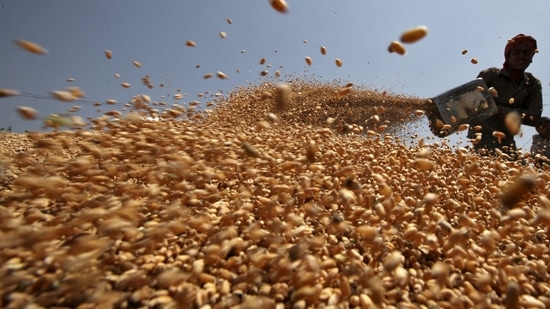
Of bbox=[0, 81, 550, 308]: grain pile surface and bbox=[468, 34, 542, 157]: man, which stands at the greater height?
bbox=[468, 34, 542, 157]: man

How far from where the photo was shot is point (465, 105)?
5332 millimetres

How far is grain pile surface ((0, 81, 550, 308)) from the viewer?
1.58m

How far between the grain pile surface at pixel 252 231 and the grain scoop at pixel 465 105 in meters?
2.23

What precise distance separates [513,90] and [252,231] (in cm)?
533

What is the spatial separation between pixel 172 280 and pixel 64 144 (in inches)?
75.1

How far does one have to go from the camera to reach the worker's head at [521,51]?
5195mm

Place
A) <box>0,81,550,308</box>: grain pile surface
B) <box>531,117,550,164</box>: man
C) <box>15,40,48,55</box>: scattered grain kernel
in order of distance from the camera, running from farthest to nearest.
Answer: <box>531,117,550,164</box>: man, <box>15,40,48,55</box>: scattered grain kernel, <box>0,81,550,308</box>: grain pile surface

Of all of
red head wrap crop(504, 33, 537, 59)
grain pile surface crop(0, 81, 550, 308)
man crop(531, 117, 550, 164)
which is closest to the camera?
grain pile surface crop(0, 81, 550, 308)

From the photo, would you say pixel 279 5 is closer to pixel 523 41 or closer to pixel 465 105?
pixel 465 105

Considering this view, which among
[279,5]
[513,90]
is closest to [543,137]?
[513,90]

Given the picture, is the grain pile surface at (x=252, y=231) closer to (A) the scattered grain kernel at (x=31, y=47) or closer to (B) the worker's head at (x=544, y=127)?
(A) the scattered grain kernel at (x=31, y=47)

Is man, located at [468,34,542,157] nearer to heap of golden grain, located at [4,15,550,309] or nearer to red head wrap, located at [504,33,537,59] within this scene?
red head wrap, located at [504,33,537,59]

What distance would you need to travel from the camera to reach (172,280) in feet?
5.18

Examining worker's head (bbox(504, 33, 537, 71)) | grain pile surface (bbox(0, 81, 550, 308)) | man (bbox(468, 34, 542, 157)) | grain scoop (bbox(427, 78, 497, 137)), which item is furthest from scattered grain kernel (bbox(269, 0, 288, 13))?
worker's head (bbox(504, 33, 537, 71))
